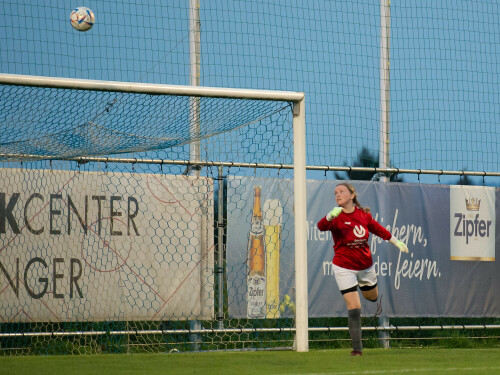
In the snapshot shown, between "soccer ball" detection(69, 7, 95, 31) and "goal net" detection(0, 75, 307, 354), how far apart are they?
3.93 feet

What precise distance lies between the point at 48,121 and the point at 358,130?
3.68 metres

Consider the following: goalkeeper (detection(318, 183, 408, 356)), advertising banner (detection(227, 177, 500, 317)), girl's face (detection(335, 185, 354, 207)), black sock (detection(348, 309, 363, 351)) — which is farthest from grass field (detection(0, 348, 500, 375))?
advertising banner (detection(227, 177, 500, 317))

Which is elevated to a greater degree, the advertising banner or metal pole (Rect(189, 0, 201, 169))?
metal pole (Rect(189, 0, 201, 169))

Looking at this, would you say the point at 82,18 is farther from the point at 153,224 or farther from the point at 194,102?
the point at 153,224

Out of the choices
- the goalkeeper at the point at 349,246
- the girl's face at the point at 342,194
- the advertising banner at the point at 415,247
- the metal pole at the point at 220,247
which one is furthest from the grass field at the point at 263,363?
the advertising banner at the point at 415,247

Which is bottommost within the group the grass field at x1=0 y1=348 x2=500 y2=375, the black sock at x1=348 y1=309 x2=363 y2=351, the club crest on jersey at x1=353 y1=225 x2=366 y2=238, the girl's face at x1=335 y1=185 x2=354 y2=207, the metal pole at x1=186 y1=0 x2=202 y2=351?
the grass field at x1=0 y1=348 x2=500 y2=375

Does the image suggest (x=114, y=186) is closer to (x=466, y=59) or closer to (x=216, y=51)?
(x=216, y=51)

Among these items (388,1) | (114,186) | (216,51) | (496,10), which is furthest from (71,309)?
(496,10)

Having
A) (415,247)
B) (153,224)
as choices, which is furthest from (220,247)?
(415,247)

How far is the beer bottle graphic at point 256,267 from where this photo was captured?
28.6 ft

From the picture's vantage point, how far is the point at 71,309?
8.34 metres

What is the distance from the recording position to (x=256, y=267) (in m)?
8.82

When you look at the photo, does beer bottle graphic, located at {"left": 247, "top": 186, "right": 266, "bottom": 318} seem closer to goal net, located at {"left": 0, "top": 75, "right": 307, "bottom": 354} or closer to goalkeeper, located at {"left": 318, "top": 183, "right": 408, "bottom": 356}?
goal net, located at {"left": 0, "top": 75, "right": 307, "bottom": 354}

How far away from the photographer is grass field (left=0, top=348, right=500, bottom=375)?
593 cm
